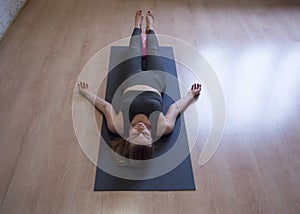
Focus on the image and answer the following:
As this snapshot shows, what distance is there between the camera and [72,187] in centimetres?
147

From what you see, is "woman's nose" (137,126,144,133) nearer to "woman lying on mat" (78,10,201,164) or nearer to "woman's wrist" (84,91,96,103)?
"woman lying on mat" (78,10,201,164)

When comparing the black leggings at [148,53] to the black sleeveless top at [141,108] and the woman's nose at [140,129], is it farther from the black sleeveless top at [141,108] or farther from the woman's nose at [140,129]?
the woman's nose at [140,129]

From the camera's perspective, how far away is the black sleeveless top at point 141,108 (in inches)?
63.7

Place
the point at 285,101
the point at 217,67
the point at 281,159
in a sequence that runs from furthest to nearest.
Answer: the point at 217,67
the point at 285,101
the point at 281,159

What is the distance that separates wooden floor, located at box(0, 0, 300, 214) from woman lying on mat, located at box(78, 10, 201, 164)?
19 centimetres

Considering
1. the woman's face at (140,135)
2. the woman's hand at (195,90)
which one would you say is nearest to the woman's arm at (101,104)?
the woman's face at (140,135)

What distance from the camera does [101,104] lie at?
184cm

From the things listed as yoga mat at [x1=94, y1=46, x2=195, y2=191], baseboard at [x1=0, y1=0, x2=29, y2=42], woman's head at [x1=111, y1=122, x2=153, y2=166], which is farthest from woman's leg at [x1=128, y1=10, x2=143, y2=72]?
baseboard at [x1=0, y1=0, x2=29, y2=42]

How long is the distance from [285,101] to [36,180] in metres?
1.80

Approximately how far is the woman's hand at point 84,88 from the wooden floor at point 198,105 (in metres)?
0.09

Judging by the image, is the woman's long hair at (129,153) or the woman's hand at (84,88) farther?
the woman's hand at (84,88)

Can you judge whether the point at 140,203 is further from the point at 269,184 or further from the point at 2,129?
the point at 2,129

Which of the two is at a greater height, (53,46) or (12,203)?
(53,46)

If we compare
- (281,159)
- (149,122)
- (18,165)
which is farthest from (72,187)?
(281,159)
